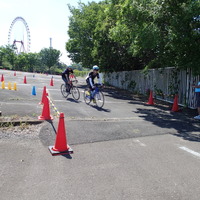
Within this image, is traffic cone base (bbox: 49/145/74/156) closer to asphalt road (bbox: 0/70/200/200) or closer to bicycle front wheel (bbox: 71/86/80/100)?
asphalt road (bbox: 0/70/200/200)

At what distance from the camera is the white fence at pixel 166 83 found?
36.8 ft

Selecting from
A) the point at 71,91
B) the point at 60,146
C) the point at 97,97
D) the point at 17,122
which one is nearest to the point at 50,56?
the point at 71,91

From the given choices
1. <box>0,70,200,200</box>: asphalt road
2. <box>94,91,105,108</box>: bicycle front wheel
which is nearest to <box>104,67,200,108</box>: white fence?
<box>94,91,105,108</box>: bicycle front wheel

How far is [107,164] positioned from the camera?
13.1 ft

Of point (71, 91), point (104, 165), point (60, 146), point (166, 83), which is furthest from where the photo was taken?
point (166, 83)

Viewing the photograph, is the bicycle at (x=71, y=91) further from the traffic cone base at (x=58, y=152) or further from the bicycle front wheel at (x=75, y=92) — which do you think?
the traffic cone base at (x=58, y=152)

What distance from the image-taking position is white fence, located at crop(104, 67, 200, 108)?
11203 mm

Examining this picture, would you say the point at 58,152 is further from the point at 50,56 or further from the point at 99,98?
the point at 50,56

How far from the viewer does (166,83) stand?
527 inches

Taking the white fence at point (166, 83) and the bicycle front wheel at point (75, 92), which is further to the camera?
the bicycle front wheel at point (75, 92)

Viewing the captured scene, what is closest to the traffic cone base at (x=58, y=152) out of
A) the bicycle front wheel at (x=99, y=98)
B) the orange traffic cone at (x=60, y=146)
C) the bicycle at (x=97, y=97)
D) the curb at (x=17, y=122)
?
the orange traffic cone at (x=60, y=146)

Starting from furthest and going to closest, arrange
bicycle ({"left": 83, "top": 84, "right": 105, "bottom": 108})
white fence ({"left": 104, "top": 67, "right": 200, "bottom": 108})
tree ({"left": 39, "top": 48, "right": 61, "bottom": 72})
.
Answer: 1. tree ({"left": 39, "top": 48, "right": 61, "bottom": 72})
2. white fence ({"left": 104, "top": 67, "right": 200, "bottom": 108})
3. bicycle ({"left": 83, "top": 84, "right": 105, "bottom": 108})

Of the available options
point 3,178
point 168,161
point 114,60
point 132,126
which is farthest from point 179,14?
point 114,60

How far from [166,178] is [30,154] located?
2707 millimetres
